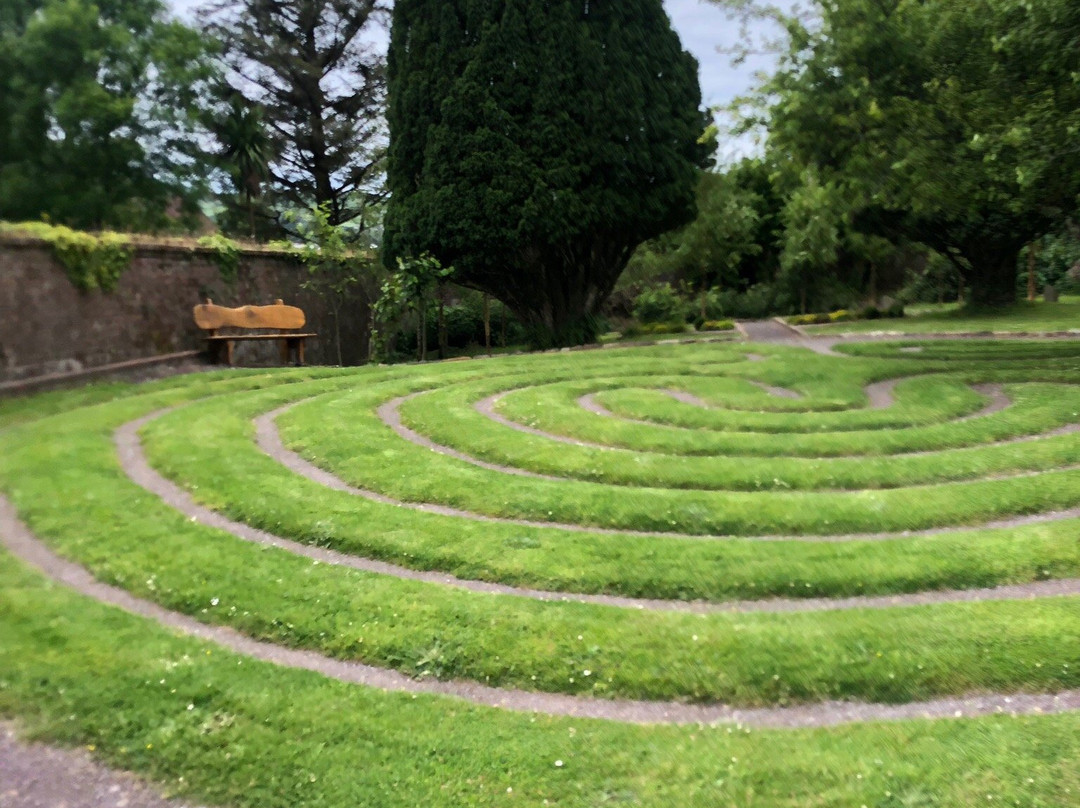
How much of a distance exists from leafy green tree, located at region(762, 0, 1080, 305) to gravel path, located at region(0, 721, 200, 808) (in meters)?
15.5

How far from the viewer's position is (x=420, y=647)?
595 cm

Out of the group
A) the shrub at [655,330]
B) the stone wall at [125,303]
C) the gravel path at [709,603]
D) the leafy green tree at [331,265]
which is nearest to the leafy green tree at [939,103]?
the gravel path at [709,603]

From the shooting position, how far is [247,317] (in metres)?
22.0

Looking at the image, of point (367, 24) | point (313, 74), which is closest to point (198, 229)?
point (313, 74)

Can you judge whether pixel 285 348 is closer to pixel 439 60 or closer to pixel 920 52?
pixel 439 60

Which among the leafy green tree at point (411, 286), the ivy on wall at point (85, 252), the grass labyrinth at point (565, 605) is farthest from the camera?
the leafy green tree at point (411, 286)

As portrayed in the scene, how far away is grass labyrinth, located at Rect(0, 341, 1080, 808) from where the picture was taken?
4613 mm

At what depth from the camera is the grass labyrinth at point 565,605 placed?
461cm

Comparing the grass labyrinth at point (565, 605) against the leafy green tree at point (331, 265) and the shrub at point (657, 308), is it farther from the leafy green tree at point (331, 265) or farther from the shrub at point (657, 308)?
the shrub at point (657, 308)

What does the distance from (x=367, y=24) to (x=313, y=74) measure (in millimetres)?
4202

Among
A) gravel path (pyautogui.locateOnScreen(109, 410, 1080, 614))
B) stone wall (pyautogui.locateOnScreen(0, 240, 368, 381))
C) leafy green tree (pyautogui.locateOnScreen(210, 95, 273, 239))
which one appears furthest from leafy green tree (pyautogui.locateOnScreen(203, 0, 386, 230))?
gravel path (pyautogui.locateOnScreen(109, 410, 1080, 614))

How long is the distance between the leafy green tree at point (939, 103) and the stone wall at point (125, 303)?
50.4ft

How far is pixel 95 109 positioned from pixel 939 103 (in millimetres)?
31978

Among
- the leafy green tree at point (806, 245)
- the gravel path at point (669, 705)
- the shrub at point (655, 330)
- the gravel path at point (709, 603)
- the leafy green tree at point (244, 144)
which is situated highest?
the leafy green tree at point (244, 144)
